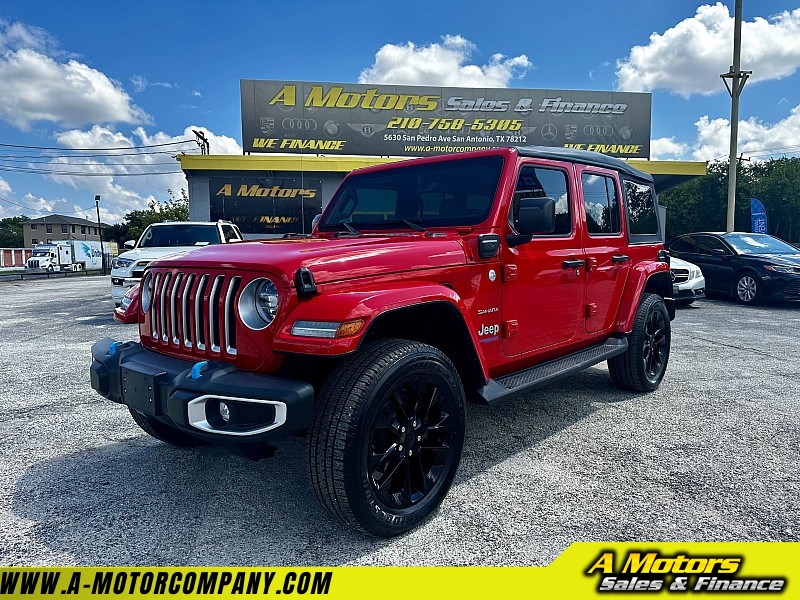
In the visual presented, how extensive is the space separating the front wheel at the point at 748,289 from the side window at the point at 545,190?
918 centimetres

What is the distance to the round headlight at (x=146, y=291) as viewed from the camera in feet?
9.88

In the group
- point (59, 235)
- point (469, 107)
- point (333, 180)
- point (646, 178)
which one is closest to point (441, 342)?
point (646, 178)

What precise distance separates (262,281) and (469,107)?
66.6ft

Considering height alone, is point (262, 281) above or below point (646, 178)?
below

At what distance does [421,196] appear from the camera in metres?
3.65

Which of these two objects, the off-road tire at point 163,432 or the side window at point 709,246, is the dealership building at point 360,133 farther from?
the off-road tire at point 163,432

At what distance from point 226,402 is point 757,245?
12439 millimetres

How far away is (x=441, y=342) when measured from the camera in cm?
301

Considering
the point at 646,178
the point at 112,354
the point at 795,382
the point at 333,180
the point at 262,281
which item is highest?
the point at 333,180

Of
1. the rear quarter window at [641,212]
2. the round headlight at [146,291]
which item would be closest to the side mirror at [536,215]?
the rear quarter window at [641,212]

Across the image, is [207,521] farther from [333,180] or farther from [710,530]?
[333,180]

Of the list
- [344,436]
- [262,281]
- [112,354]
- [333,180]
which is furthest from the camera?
[333,180]

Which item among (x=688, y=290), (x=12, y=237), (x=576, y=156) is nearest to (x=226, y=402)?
(x=576, y=156)

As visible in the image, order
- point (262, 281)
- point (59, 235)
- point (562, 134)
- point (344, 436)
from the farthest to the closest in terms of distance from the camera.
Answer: point (59, 235), point (562, 134), point (262, 281), point (344, 436)
